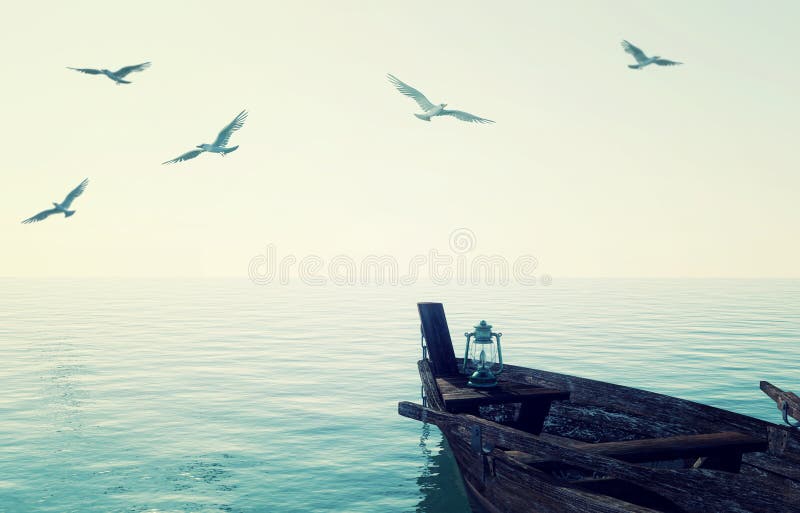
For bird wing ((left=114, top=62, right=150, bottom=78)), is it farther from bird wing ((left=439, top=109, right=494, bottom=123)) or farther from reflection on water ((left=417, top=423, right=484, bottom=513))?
reflection on water ((left=417, top=423, right=484, bottom=513))

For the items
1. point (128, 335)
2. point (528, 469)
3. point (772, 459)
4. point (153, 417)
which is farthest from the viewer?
point (128, 335)

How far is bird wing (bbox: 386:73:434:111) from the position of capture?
42.9ft

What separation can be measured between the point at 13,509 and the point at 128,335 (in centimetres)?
2849

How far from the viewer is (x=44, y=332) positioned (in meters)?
39.8

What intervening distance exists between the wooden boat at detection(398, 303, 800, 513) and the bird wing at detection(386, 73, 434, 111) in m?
5.55

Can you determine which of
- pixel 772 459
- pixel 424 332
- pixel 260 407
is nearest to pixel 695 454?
pixel 772 459

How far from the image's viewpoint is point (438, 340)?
11.3 meters

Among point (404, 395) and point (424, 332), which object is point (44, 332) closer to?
point (404, 395)

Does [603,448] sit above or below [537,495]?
above

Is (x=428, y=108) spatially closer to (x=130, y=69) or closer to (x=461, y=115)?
(x=461, y=115)

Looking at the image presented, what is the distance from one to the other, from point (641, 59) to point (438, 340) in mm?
9821

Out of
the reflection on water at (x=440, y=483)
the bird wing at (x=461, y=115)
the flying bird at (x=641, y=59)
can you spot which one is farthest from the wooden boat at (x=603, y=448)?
the flying bird at (x=641, y=59)

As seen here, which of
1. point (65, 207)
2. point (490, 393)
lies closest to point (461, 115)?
point (490, 393)

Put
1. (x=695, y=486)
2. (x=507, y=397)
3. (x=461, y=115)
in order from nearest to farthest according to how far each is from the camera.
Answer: (x=695, y=486) → (x=507, y=397) → (x=461, y=115)
